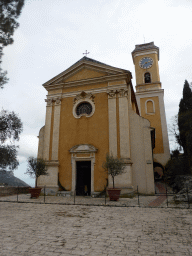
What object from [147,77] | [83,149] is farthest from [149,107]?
[83,149]

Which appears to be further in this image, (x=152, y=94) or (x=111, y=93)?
(x=152, y=94)

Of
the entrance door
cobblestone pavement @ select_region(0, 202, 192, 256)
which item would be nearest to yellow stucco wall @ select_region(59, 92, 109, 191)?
the entrance door

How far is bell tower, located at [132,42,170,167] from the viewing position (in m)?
28.3

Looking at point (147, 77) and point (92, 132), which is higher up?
point (147, 77)

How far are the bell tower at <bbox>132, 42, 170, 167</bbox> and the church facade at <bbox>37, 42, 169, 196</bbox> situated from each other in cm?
1313

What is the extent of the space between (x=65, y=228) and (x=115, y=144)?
408 inches

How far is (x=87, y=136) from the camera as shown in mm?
16516

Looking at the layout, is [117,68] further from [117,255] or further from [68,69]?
[117,255]

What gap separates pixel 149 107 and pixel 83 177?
1867 centimetres

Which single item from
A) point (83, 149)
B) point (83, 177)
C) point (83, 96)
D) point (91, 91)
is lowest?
point (83, 177)

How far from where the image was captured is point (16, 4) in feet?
17.2

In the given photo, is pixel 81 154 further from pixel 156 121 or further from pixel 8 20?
pixel 156 121

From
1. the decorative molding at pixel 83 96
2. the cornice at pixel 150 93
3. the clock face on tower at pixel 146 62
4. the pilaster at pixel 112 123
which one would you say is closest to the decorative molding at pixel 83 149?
the pilaster at pixel 112 123

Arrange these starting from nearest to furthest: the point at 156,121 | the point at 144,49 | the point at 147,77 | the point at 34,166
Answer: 1. the point at 34,166
2. the point at 156,121
3. the point at 147,77
4. the point at 144,49
